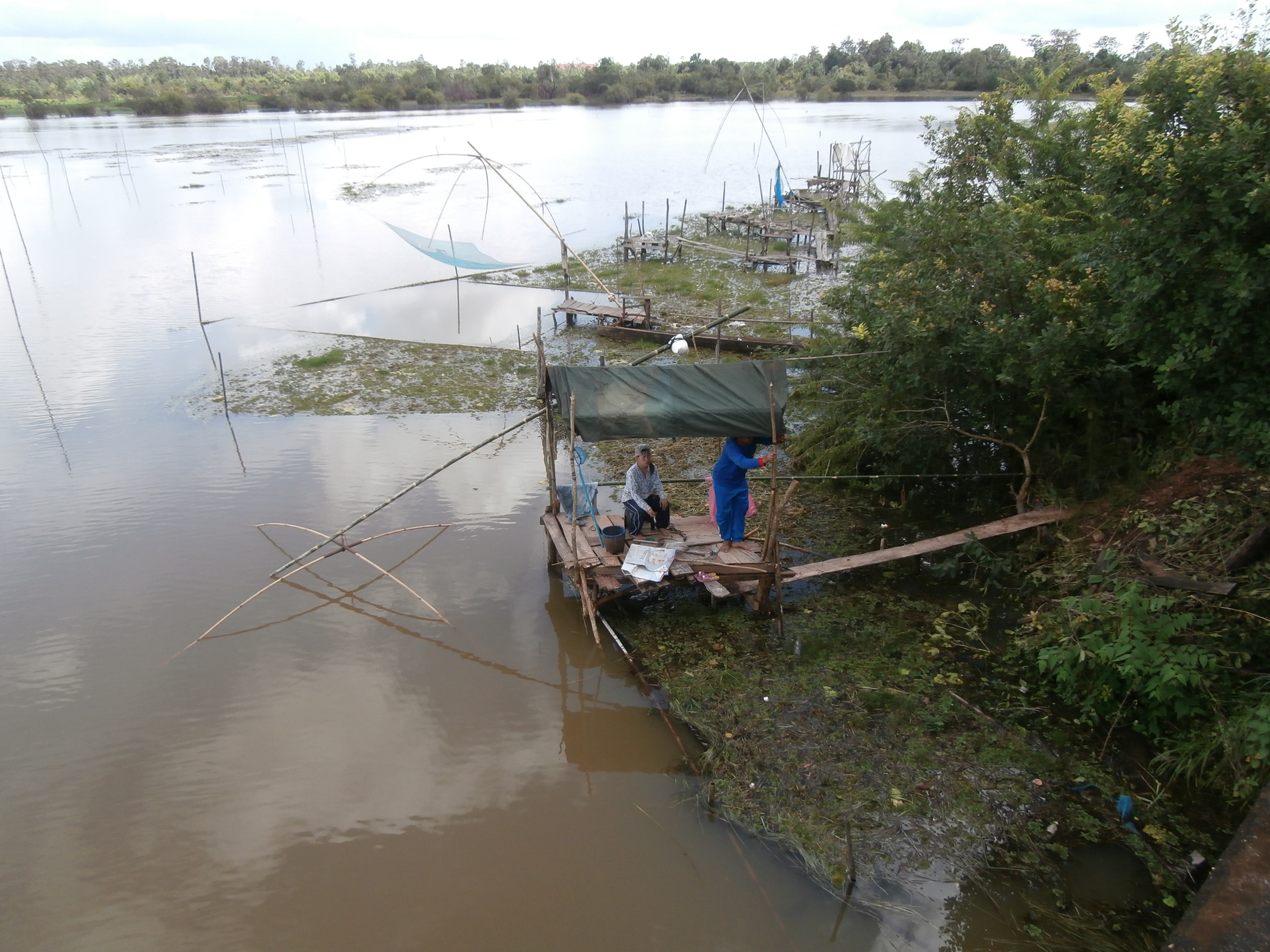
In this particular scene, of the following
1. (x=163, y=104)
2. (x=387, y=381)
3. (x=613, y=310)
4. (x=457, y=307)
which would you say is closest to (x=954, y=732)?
(x=387, y=381)

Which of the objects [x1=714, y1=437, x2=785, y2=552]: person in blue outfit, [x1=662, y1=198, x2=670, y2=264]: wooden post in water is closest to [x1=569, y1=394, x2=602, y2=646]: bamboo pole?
[x1=714, y1=437, x2=785, y2=552]: person in blue outfit

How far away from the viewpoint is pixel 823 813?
5.19 meters

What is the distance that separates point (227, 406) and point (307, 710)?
7856 millimetres

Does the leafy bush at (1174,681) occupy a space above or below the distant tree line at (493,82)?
below

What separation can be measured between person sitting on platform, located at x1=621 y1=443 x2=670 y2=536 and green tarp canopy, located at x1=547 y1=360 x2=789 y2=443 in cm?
44

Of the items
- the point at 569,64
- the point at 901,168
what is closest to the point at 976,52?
the point at 901,168

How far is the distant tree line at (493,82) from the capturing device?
47531 mm

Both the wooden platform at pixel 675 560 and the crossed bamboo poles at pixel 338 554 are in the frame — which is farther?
the crossed bamboo poles at pixel 338 554

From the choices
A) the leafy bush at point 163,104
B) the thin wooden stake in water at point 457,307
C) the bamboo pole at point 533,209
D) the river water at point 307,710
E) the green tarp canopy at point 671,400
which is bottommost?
the river water at point 307,710

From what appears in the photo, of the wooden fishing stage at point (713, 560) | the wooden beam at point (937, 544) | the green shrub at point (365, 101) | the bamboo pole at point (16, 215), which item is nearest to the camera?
the wooden fishing stage at point (713, 560)

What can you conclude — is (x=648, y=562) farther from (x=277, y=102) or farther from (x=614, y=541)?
(x=277, y=102)

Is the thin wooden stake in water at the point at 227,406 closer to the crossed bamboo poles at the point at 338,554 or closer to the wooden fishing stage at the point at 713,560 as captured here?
the crossed bamboo poles at the point at 338,554

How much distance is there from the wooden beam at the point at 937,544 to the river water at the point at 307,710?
2.11m

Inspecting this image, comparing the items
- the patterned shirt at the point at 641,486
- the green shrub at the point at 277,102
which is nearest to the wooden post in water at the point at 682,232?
the patterned shirt at the point at 641,486
